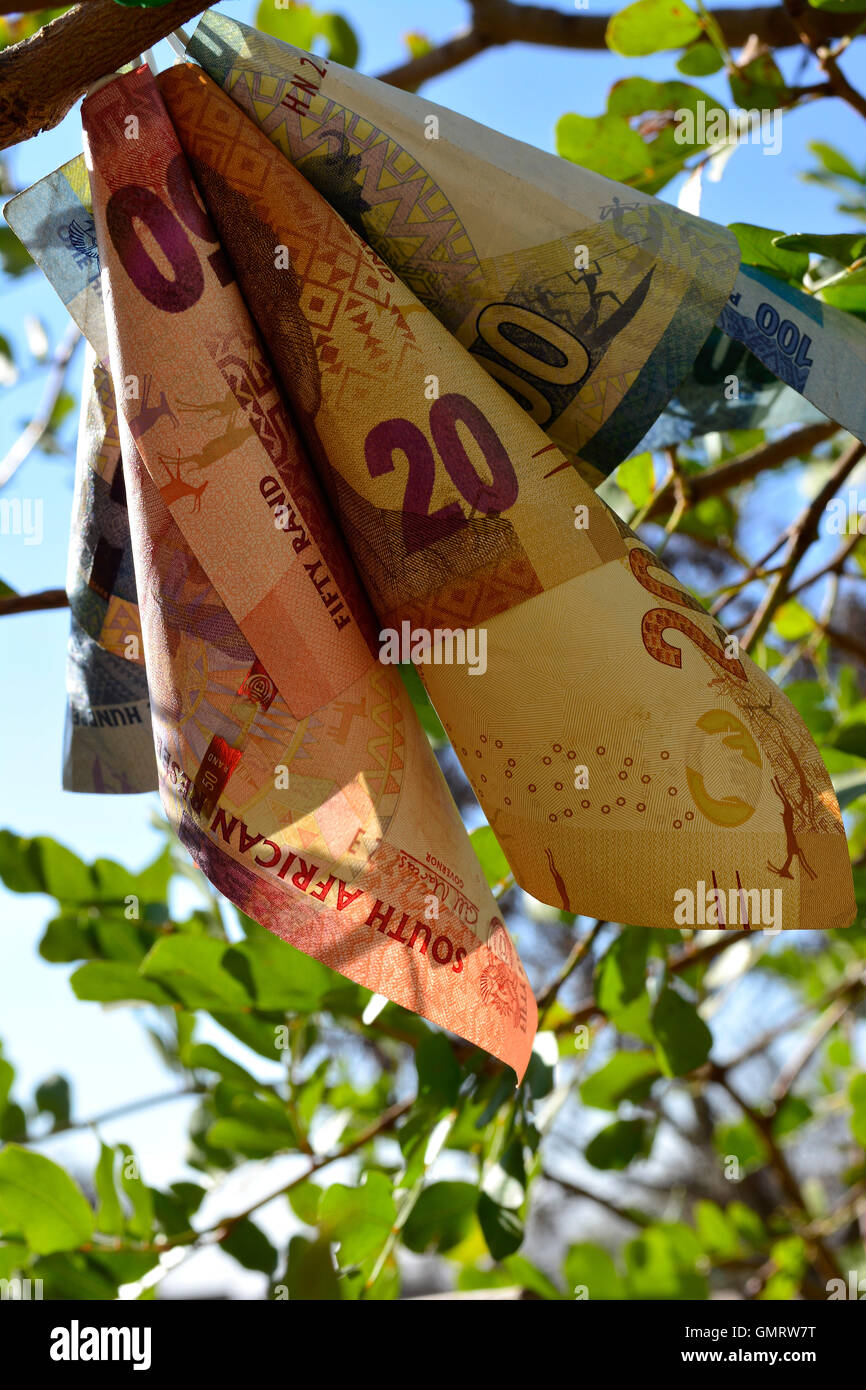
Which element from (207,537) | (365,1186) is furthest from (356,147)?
(365,1186)

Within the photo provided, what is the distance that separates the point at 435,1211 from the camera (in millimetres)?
618

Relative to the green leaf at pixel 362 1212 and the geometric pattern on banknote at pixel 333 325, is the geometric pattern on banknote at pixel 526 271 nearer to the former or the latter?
the geometric pattern on banknote at pixel 333 325

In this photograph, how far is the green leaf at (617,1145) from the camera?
2.67 ft

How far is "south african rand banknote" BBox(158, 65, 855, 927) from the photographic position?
1.22 ft

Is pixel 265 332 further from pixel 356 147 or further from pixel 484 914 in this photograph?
pixel 484 914

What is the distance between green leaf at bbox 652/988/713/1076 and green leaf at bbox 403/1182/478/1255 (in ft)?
0.51

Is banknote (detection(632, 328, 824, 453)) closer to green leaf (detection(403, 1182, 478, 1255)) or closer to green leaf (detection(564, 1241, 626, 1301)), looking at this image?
green leaf (detection(403, 1182, 478, 1255))

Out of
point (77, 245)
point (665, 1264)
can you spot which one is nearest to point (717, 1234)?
point (665, 1264)

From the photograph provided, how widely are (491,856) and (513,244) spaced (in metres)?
0.35

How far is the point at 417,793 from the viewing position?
400 millimetres

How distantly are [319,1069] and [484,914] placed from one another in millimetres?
409

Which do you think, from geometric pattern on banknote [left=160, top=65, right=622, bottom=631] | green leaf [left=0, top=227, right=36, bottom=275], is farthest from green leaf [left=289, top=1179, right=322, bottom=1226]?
green leaf [left=0, top=227, right=36, bottom=275]

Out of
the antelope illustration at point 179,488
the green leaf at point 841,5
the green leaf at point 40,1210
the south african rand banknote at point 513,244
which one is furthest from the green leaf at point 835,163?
the green leaf at point 40,1210

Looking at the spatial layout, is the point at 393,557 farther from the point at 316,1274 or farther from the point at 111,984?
the point at 111,984
